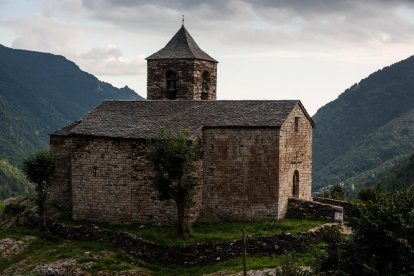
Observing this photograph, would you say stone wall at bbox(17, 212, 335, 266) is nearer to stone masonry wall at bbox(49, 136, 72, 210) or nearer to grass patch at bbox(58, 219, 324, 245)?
grass patch at bbox(58, 219, 324, 245)

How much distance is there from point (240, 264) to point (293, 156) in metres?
7.72

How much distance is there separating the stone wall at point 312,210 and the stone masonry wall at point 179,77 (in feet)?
33.9

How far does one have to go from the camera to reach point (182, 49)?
115 ft

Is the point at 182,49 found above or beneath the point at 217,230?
above

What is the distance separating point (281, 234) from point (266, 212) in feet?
10.2

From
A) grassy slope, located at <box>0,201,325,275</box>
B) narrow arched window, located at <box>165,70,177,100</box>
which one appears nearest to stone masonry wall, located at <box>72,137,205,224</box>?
grassy slope, located at <box>0,201,325,275</box>

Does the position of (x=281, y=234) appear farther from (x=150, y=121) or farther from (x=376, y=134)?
(x=376, y=134)

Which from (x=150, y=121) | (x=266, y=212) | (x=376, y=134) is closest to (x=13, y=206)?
(x=150, y=121)

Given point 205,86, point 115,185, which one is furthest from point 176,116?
point 205,86

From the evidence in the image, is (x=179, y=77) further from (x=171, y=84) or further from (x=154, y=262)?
(x=154, y=262)

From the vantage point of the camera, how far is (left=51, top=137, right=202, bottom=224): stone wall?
88.5 ft

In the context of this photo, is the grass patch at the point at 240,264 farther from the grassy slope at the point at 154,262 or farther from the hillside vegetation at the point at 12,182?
the hillside vegetation at the point at 12,182

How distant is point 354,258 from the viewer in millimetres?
16578

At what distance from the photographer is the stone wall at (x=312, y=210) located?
2569cm
